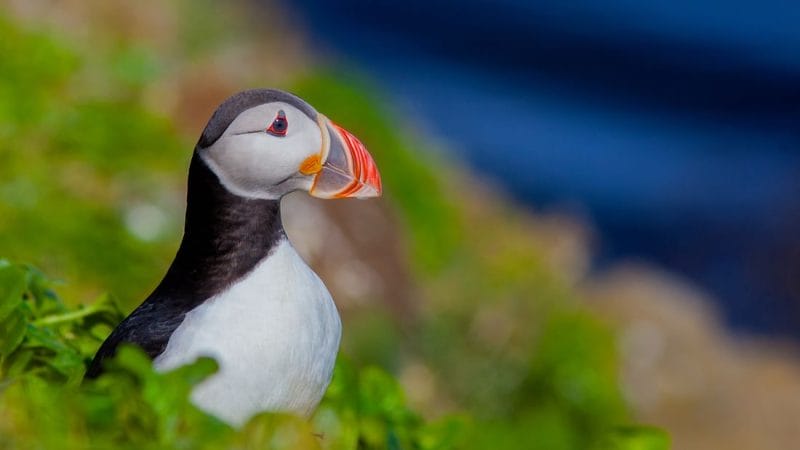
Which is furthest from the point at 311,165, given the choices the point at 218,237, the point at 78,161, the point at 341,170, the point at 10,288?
the point at 78,161

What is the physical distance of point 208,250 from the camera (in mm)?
2133

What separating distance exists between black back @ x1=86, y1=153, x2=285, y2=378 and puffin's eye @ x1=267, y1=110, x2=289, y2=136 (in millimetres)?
135

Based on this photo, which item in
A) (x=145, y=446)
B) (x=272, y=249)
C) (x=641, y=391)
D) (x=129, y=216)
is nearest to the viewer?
(x=145, y=446)

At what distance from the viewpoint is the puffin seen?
200cm

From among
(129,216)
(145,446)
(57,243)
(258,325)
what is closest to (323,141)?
(258,325)

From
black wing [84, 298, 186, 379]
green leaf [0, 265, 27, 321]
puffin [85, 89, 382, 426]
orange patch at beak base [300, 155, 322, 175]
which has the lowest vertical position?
green leaf [0, 265, 27, 321]

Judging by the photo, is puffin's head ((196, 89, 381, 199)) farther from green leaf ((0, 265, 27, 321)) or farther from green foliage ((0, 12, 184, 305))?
green foliage ((0, 12, 184, 305))

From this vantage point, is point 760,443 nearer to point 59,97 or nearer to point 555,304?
point 555,304

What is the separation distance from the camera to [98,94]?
5828mm

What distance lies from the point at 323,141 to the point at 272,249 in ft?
0.71

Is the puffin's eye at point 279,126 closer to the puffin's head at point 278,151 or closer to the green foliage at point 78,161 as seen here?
the puffin's head at point 278,151

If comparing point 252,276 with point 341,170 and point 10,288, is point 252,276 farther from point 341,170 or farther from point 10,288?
point 10,288

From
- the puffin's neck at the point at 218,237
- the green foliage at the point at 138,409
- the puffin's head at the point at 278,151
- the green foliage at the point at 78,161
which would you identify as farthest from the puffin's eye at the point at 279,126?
the green foliage at the point at 78,161

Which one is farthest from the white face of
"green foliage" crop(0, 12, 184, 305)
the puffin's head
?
Result: "green foliage" crop(0, 12, 184, 305)
